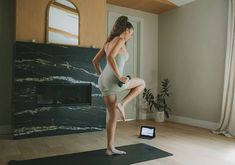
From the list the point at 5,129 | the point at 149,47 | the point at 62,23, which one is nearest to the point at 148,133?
the point at 62,23

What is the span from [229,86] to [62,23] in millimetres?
2962

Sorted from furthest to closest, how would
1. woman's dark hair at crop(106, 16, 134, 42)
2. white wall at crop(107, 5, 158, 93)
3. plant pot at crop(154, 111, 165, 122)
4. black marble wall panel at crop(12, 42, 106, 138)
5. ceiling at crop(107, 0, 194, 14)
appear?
white wall at crop(107, 5, 158, 93)
plant pot at crop(154, 111, 165, 122)
ceiling at crop(107, 0, 194, 14)
black marble wall panel at crop(12, 42, 106, 138)
woman's dark hair at crop(106, 16, 134, 42)

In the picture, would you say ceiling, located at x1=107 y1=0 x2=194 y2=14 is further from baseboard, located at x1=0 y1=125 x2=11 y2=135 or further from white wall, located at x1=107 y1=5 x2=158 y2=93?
baseboard, located at x1=0 y1=125 x2=11 y2=135

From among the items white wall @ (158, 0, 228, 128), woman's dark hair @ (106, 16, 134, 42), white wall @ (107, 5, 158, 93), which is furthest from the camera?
white wall @ (107, 5, 158, 93)

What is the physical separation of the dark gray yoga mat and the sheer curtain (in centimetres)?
167

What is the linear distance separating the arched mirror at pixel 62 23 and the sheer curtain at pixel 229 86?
2.57 metres

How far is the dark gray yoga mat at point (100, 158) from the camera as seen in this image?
7.81ft

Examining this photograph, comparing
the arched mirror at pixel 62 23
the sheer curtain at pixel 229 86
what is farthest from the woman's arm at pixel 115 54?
the sheer curtain at pixel 229 86

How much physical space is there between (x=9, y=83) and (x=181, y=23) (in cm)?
360

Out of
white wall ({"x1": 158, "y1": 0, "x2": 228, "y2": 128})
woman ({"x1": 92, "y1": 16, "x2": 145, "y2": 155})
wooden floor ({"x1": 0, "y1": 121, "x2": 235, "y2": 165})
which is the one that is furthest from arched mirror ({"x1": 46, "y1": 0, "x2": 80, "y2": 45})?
white wall ({"x1": 158, "y1": 0, "x2": 228, "y2": 128})

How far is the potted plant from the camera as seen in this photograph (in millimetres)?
5043

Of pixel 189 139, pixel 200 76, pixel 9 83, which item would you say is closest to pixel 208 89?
pixel 200 76

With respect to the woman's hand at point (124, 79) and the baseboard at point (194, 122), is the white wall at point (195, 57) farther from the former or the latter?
the woman's hand at point (124, 79)

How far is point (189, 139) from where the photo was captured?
3.49 m
